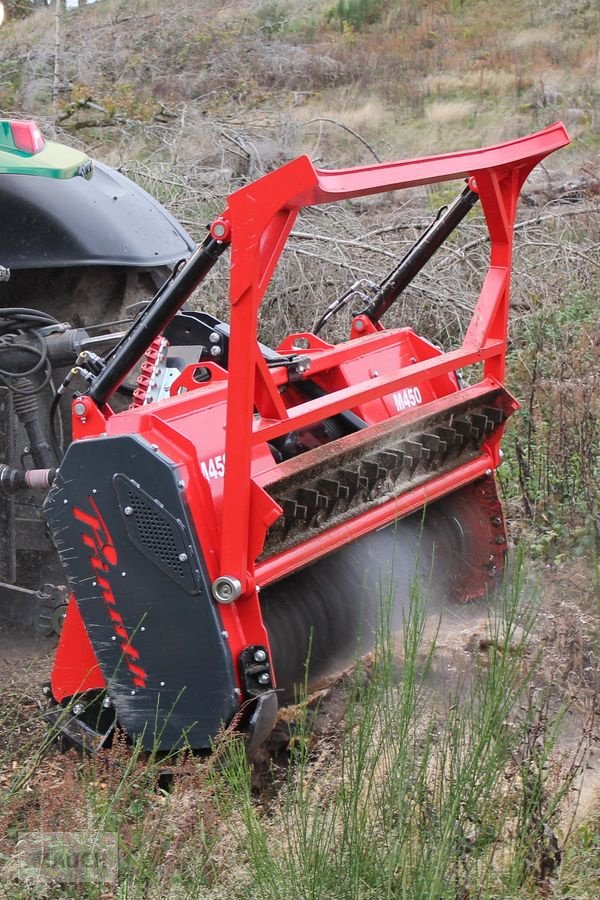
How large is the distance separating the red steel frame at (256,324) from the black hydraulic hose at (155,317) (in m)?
0.08

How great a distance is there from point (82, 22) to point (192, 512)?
15650mm

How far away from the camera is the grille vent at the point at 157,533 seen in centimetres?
261

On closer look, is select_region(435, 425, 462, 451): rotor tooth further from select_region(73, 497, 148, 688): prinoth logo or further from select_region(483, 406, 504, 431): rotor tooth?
select_region(73, 497, 148, 688): prinoth logo

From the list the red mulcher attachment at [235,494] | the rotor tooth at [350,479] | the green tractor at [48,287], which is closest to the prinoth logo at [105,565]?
the red mulcher attachment at [235,494]

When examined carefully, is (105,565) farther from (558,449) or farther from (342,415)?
(558,449)

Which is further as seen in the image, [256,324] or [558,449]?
[558,449]

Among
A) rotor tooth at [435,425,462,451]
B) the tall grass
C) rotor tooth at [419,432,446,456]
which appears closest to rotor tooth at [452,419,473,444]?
rotor tooth at [435,425,462,451]

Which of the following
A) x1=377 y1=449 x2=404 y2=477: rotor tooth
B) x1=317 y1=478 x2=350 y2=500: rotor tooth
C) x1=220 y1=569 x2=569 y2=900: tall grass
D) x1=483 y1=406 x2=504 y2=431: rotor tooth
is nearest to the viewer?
x1=220 y1=569 x2=569 y2=900: tall grass

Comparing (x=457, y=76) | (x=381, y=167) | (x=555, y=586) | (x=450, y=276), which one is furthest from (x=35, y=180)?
(x=457, y=76)

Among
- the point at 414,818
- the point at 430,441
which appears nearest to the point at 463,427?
the point at 430,441

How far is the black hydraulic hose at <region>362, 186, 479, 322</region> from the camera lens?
361 centimetres

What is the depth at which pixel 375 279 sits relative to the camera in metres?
5.91

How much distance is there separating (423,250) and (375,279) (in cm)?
220

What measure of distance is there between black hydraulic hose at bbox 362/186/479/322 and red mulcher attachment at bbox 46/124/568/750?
198 millimetres
